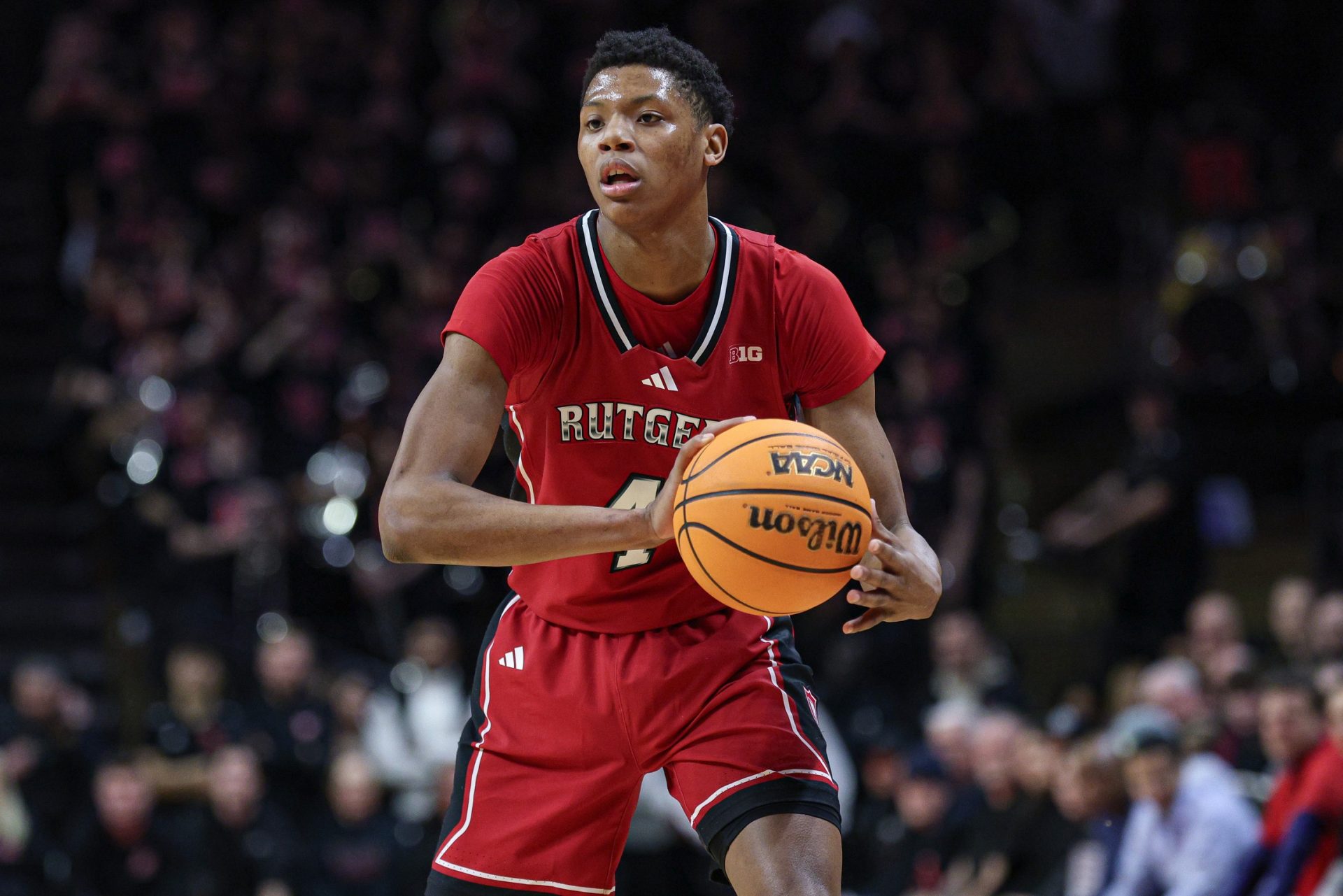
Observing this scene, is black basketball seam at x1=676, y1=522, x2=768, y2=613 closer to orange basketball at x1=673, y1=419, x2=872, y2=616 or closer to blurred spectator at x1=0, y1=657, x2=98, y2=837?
orange basketball at x1=673, y1=419, x2=872, y2=616

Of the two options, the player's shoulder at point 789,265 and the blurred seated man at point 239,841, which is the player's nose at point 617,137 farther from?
the blurred seated man at point 239,841

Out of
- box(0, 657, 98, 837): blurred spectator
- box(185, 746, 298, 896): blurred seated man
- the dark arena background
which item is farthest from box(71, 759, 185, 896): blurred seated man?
box(0, 657, 98, 837): blurred spectator

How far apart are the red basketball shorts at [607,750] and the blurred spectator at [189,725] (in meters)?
7.52

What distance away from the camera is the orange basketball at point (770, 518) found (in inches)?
139

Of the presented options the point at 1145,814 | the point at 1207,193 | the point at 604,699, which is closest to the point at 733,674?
the point at 604,699

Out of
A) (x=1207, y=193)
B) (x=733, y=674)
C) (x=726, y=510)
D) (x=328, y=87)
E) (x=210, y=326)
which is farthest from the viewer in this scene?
(x=328, y=87)

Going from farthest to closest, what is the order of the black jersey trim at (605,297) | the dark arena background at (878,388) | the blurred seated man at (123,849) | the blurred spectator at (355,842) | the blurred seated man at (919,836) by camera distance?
1. the blurred seated man at (123,849)
2. the blurred spectator at (355,842)
3. the dark arena background at (878,388)
4. the blurred seated man at (919,836)
5. the black jersey trim at (605,297)

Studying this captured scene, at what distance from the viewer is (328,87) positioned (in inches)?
592

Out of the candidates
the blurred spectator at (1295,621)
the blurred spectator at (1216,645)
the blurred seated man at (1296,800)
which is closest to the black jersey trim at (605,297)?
the blurred seated man at (1296,800)

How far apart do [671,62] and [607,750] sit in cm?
165

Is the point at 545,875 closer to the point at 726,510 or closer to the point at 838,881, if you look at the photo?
the point at 838,881

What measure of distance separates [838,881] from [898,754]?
20.6 ft

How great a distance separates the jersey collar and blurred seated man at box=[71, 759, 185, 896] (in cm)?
758

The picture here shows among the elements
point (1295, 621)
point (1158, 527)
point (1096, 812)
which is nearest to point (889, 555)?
point (1096, 812)
